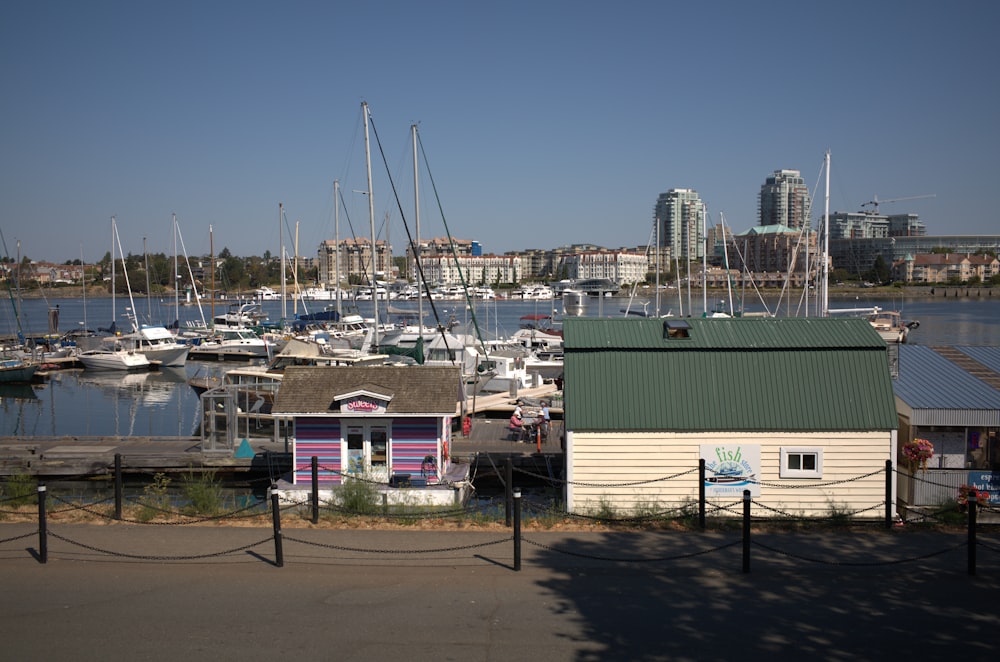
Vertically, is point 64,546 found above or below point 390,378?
below

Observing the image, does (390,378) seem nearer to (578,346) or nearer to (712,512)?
(578,346)

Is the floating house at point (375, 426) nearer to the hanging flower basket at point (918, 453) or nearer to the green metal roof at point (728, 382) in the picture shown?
the green metal roof at point (728, 382)

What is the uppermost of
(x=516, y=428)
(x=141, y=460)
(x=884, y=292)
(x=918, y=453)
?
(x=884, y=292)

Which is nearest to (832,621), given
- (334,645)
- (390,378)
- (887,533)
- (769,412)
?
(887,533)

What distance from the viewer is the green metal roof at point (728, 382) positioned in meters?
13.8

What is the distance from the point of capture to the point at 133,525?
12.0m

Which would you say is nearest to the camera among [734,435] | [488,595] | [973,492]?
[488,595]

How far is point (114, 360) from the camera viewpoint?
2164 inches

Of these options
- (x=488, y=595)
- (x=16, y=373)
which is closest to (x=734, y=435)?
(x=488, y=595)

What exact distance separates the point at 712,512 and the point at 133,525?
8.85 m

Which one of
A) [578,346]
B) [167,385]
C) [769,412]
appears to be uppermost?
[578,346]

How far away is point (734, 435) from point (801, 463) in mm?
1225

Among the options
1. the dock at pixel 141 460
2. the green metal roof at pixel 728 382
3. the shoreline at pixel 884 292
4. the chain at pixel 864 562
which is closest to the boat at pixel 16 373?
the dock at pixel 141 460

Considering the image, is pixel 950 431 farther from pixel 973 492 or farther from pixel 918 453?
pixel 973 492
